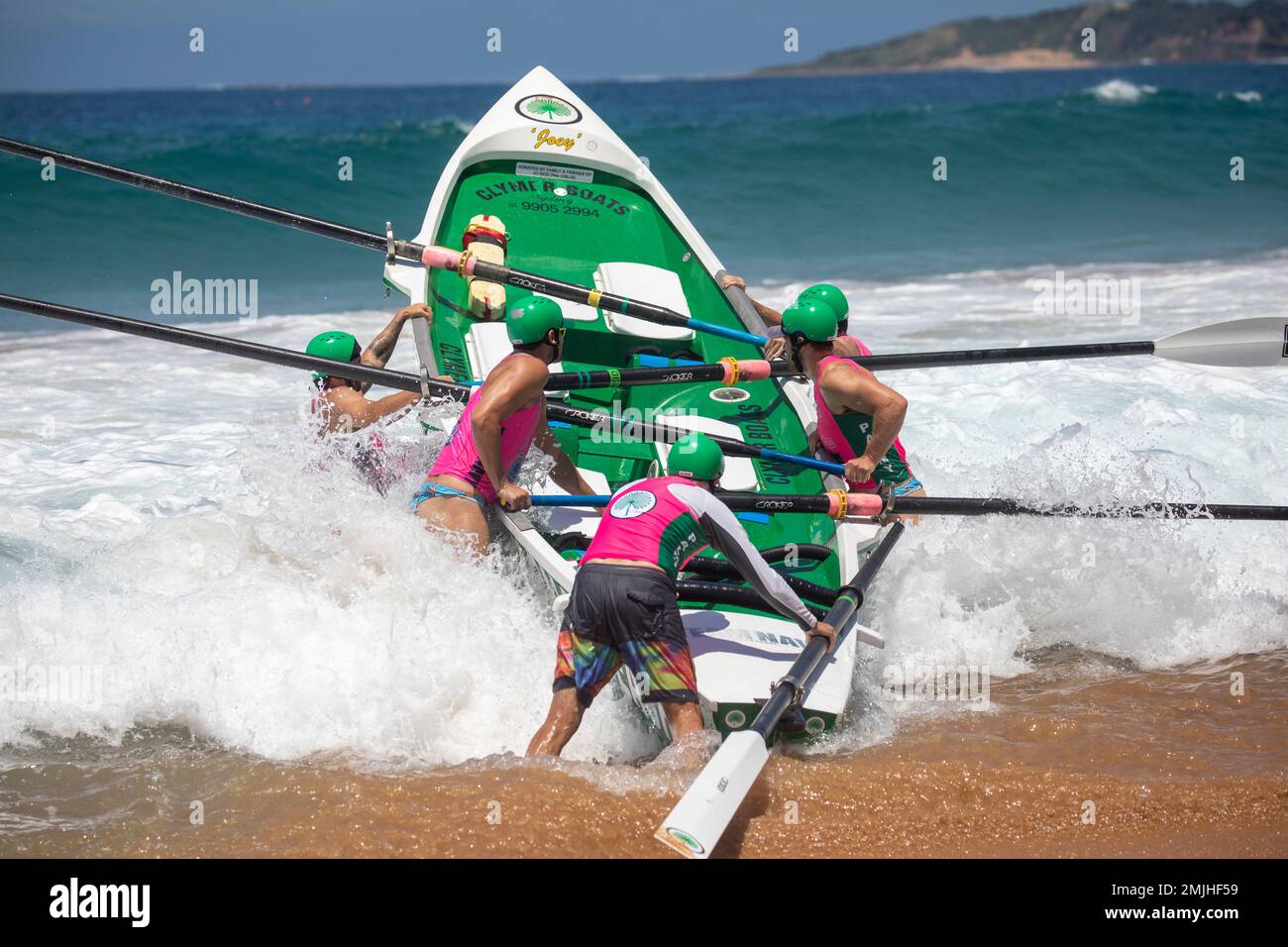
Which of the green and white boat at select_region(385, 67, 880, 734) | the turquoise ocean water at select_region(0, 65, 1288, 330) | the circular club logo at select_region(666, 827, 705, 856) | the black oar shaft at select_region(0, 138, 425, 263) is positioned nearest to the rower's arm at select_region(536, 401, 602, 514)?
the green and white boat at select_region(385, 67, 880, 734)

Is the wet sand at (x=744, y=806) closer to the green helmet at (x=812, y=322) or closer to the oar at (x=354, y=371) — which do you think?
the oar at (x=354, y=371)

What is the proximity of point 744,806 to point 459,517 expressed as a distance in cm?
188

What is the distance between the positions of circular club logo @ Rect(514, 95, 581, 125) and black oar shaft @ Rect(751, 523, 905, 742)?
439cm

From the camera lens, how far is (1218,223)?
19469 millimetres

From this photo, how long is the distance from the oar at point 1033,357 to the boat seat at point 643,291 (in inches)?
48.3

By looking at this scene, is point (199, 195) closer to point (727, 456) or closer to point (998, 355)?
point (727, 456)

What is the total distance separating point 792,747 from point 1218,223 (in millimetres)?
17591

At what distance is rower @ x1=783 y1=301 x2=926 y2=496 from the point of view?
5789 mm

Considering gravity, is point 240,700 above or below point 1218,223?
below

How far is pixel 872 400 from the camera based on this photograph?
18.9 feet

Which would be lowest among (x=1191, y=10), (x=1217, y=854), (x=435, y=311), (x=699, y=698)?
(x=1217, y=854)

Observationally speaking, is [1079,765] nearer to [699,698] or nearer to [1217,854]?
[1217,854]
